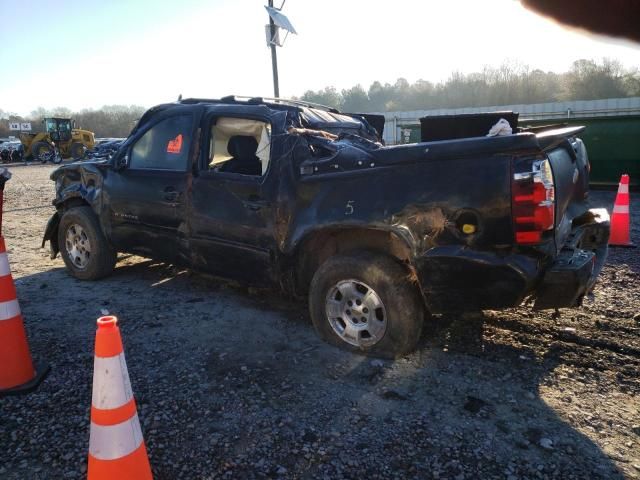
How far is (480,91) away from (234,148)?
4938 cm

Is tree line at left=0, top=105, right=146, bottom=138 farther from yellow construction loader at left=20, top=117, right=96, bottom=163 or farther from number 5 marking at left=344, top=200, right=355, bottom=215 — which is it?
number 5 marking at left=344, top=200, right=355, bottom=215

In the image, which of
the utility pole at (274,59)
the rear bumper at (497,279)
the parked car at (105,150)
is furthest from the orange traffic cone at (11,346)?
the utility pole at (274,59)

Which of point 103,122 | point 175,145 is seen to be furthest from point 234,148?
point 103,122

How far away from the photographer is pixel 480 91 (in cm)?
4806

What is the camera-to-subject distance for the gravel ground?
2.25 metres

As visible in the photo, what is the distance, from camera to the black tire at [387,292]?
121 inches

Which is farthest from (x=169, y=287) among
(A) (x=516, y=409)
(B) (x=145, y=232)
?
(A) (x=516, y=409)

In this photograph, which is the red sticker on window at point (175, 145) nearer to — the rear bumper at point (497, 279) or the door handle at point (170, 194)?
the door handle at point (170, 194)

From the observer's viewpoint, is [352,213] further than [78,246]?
No

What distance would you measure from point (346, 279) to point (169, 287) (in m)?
2.44

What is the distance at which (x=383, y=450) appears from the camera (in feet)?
7.63

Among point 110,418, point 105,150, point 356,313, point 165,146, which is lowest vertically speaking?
point 356,313

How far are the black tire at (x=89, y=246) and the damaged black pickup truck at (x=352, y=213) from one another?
0.09 feet

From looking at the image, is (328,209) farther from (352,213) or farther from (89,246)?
(89,246)
